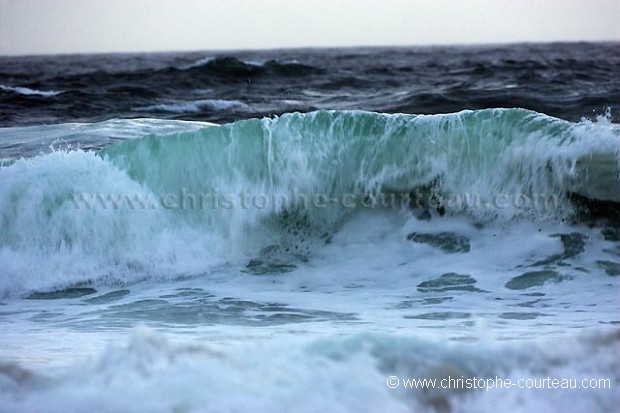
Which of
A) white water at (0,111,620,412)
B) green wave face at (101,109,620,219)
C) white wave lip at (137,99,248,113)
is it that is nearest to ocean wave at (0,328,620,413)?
white water at (0,111,620,412)

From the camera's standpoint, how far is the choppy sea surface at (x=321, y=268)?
11.2 ft

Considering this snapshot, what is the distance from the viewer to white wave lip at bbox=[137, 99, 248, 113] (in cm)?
1551

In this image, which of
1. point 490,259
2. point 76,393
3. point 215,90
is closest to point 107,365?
point 76,393

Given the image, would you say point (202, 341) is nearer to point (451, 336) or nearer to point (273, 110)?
point (451, 336)

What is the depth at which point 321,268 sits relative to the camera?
6.45m

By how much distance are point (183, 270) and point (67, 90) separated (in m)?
15.4

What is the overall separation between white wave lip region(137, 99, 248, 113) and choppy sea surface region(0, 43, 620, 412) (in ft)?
20.2

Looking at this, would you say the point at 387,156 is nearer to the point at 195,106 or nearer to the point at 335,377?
the point at 335,377

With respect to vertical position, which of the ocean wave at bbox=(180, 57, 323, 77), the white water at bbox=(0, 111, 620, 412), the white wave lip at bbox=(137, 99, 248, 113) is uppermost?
the ocean wave at bbox=(180, 57, 323, 77)

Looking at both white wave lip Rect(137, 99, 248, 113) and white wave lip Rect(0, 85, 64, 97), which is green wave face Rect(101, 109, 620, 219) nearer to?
white wave lip Rect(137, 99, 248, 113)

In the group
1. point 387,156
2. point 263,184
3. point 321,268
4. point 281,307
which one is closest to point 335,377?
point 281,307

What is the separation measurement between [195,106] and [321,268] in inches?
397

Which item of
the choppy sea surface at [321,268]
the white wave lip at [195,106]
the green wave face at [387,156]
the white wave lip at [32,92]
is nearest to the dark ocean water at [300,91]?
the white wave lip at [195,106]

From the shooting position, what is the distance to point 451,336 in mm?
4242
